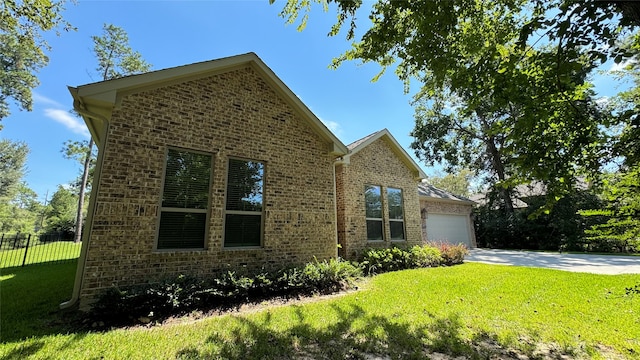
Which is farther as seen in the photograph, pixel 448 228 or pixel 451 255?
pixel 448 228

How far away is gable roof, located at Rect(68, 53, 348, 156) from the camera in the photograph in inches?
217

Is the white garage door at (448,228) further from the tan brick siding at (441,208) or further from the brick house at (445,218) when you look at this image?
the tan brick siding at (441,208)

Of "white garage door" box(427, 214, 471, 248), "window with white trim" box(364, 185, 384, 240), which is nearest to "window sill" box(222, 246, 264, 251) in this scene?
"window with white trim" box(364, 185, 384, 240)

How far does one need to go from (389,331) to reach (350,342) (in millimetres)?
763

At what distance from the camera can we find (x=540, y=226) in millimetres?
19672

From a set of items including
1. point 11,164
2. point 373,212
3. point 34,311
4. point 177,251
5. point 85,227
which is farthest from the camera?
point 11,164

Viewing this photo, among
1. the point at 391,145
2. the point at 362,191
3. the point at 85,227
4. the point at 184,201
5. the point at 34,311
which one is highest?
the point at 391,145

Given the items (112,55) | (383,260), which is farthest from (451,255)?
(112,55)

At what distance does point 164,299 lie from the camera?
498cm

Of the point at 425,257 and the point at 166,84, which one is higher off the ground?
the point at 166,84

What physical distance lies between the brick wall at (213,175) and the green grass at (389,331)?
150 cm

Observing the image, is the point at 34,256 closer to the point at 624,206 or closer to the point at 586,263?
the point at 624,206

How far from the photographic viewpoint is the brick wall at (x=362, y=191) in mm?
10578

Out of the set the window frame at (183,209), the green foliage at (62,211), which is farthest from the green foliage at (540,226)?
the green foliage at (62,211)
